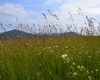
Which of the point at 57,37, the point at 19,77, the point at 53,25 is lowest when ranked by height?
the point at 19,77

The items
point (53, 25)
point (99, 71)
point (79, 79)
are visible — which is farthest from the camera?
point (53, 25)

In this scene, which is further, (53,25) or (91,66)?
(53,25)

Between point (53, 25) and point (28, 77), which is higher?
point (53, 25)

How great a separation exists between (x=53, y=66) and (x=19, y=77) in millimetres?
641

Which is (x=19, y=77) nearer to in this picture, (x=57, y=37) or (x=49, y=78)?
(x=49, y=78)

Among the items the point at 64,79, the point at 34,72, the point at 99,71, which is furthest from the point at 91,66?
the point at 34,72

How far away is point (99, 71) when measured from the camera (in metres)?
2.09

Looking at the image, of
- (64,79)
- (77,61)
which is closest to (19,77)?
(64,79)

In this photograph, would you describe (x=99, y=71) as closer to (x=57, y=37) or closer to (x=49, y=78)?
(x=49, y=78)

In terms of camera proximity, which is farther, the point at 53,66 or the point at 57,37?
the point at 57,37

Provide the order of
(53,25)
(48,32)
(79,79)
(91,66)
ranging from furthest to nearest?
(48,32) < (53,25) < (91,66) < (79,79)

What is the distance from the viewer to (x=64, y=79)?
6.24 ft

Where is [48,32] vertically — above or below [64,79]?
above

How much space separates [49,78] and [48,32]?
4327 mm
